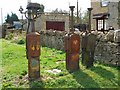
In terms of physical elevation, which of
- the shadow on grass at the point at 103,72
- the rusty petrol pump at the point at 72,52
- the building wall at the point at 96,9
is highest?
the building wall at the point at 96,9

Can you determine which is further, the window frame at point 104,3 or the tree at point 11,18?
the tree at point 11,18

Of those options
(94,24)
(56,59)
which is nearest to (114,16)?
(94,24)

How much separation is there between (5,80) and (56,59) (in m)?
2.96

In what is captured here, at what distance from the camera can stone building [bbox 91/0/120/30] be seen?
22550mm

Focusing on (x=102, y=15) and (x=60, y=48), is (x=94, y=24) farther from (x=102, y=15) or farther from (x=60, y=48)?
(x=60, y=48)

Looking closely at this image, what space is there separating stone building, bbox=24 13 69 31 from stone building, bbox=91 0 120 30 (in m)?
4.57

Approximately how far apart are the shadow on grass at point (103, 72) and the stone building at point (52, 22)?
69.7 ft

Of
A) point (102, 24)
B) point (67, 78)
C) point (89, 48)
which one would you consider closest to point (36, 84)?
point (67, 78)

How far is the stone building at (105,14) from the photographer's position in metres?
22.5

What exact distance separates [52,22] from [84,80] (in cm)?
2336

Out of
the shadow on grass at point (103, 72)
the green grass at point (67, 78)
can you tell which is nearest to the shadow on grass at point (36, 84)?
the green grass at point (67, 78)

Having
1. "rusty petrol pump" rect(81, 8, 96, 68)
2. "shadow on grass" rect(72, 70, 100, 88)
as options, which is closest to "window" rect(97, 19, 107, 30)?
"rusty petrol pump" rect(81, 8, 96, 68)

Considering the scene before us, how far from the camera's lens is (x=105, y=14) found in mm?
23594

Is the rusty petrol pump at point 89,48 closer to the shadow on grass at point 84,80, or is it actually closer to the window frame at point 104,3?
the shadow on grass at point 84,80
